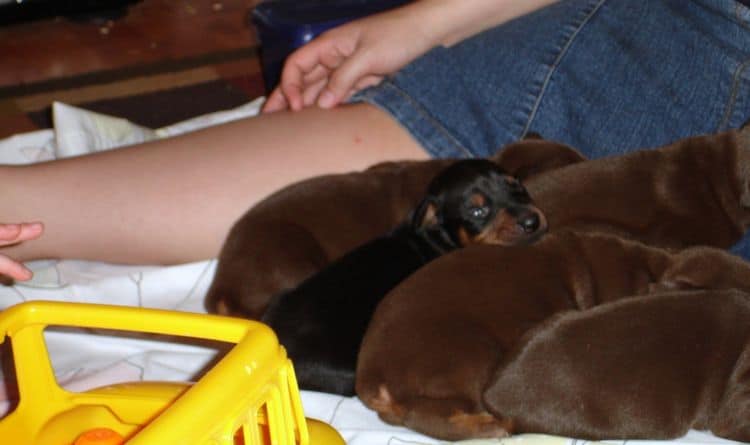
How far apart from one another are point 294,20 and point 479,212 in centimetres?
108

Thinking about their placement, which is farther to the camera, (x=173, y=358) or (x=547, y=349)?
(x=173, y=358)

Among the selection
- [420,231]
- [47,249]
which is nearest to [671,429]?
[420,231]

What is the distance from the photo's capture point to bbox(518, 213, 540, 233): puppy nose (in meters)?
1.79

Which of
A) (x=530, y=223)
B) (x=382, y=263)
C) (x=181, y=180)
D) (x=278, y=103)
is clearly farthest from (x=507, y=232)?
(x=278, y=103)

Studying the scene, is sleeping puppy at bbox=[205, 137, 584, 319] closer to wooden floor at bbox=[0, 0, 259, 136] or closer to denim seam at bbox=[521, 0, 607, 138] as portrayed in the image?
denim seam at bbox=[521, 0, 607, 138]

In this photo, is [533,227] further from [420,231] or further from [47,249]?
[47,249]

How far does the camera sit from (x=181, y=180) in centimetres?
200

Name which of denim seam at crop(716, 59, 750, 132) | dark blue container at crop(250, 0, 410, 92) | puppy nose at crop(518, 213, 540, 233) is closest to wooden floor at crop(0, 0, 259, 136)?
dark blue container at crop(250, 0, 410, 92)

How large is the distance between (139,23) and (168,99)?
3.37 ft

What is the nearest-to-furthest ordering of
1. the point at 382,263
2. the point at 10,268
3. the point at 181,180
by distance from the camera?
1. the point at 10,268
2. the point at 382,263
3. the point at 181,180

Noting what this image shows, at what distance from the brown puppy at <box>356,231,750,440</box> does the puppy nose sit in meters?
0.12

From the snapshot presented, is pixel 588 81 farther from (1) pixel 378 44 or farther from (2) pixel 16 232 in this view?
(2) pixel 16 232

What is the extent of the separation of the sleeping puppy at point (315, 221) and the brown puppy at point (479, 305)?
289 mm

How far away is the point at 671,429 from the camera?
56.0 inches
